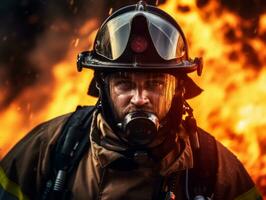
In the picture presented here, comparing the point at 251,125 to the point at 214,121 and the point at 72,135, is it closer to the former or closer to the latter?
the point at 214,121

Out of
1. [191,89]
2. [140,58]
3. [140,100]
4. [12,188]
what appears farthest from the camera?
[191,89]

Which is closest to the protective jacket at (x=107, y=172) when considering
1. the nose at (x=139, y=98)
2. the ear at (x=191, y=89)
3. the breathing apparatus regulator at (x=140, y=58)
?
the breathing apparatus regulator at (x=140, y=58)

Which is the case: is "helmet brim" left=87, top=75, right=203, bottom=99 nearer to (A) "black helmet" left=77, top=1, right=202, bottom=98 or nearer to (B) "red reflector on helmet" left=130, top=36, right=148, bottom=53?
(A) "black helmet" left=77, top=1, right=202, bottom=98

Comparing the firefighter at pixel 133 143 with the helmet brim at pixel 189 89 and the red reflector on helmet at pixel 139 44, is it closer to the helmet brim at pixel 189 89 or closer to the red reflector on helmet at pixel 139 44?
the red reflector on helmet at pixel 139 44

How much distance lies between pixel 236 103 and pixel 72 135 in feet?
12.1

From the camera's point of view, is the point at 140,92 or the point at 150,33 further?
the point at 150,33

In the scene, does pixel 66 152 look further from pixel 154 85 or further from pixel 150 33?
pixel 150 33

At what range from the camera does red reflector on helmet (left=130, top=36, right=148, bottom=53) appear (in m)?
3.52

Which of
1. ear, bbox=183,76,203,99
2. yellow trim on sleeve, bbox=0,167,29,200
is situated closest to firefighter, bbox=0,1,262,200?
yellow trim on sleeve, bbox=0,167,29,200

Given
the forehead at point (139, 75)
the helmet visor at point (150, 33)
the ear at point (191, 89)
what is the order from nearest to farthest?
the forehead at point (139, 75)
the helmet visor at point (150, 33)
the ear at point (191, 89)

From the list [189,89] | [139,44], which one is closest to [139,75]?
[139,44]

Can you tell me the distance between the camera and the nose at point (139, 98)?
3361 mm

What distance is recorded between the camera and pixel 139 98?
11.1 ft

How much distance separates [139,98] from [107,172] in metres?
0.47
